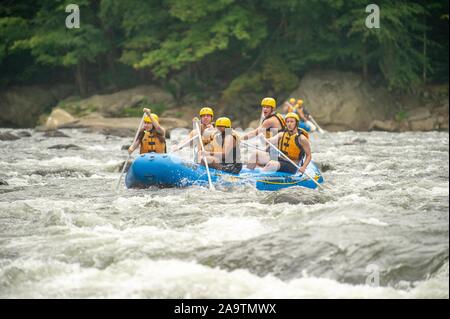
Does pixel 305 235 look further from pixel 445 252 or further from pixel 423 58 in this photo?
pixel 423 58

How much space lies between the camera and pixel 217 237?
22.9 feet

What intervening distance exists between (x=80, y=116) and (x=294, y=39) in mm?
9444

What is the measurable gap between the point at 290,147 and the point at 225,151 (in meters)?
1.02

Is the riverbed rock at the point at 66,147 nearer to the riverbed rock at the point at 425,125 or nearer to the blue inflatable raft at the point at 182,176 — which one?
the blue inflatable raft at the point at 182,176

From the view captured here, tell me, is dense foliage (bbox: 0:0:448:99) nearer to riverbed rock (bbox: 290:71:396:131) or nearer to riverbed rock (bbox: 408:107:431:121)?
riverbed rock (bbox: 290:71:396:131)

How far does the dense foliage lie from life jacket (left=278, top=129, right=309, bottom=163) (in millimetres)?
16926

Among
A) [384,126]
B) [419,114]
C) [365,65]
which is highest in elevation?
[365,65]

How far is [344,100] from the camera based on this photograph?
2766 centimetres

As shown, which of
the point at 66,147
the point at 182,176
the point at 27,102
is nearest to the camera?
the point at 182,176

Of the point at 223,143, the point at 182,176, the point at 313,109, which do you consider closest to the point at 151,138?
the point at 223,143

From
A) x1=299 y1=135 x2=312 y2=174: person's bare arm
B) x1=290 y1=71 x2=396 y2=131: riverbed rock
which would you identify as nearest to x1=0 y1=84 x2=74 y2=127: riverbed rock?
x1=290 y1=71 x2=396 y2=131: riverbed rock

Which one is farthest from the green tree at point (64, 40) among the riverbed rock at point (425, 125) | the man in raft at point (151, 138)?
the man in raft at point (151, 138)

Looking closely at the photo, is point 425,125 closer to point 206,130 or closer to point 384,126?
point 384,126
